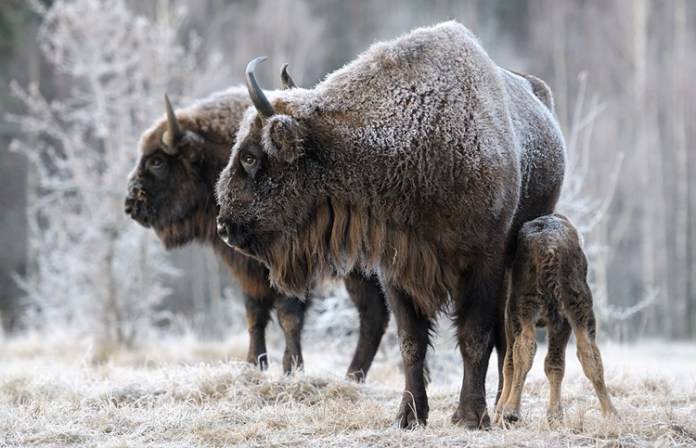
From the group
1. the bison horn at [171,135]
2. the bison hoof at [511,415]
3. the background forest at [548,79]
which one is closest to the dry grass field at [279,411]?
the bison hoof at [511,415]

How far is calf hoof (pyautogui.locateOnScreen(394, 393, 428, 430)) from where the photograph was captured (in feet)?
20.5

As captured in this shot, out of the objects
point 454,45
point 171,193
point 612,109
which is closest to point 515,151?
point 454,45

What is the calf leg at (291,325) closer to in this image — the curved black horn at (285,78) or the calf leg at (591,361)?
the curved black horn at (285,78)

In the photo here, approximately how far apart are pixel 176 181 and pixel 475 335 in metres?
4.72

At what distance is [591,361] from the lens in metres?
6.12

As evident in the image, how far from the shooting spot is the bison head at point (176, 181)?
9773 mm

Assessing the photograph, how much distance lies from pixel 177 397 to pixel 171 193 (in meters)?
3.18

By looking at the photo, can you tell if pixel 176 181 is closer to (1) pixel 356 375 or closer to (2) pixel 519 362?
(1) pixel 356 375

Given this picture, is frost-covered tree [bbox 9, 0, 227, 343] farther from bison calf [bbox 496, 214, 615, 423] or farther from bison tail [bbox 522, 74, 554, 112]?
bison calf [bbox 496, 214, 615, 423]

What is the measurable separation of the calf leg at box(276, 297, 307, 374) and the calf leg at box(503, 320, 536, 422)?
10.4ft

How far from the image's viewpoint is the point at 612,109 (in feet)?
97.2

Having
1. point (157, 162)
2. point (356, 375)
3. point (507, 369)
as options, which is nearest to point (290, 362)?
point (356, 375)

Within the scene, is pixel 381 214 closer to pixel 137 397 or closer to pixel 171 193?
pixel 137 397

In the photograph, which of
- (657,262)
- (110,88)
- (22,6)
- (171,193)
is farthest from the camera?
(657,262)
